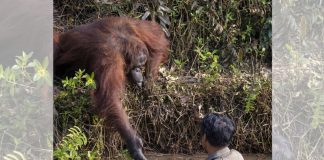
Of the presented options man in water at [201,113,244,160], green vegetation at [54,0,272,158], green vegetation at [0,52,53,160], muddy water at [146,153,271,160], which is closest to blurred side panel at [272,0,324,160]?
man in water at [201,113,244,160]

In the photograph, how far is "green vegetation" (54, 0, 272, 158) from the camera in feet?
15.0

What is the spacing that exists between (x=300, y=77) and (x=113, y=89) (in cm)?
161

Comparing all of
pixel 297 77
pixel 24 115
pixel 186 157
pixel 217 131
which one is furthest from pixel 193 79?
pixel 24 115

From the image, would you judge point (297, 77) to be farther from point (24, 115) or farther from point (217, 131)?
point (24, 115)

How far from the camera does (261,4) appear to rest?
5570mm

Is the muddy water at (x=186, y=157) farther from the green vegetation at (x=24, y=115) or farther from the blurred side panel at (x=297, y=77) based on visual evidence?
the green vegetation at (x=24, y=115)

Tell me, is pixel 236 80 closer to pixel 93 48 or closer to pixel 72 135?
pixel 93 48

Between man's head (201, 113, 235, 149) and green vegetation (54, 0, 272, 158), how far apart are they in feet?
4.56

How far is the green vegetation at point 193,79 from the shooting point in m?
4.57

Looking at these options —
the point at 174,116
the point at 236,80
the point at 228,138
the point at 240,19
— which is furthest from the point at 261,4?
the point at 228,138

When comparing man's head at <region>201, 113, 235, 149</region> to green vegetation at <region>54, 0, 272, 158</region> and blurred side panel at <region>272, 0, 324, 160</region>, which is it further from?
green vegetation at <region>54, 0, 272, 158</region>

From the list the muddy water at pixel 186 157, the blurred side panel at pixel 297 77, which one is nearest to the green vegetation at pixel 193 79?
the muddy water at pixel 186 157

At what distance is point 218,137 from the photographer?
2.73 m

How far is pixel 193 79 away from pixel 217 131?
235 centimetres
